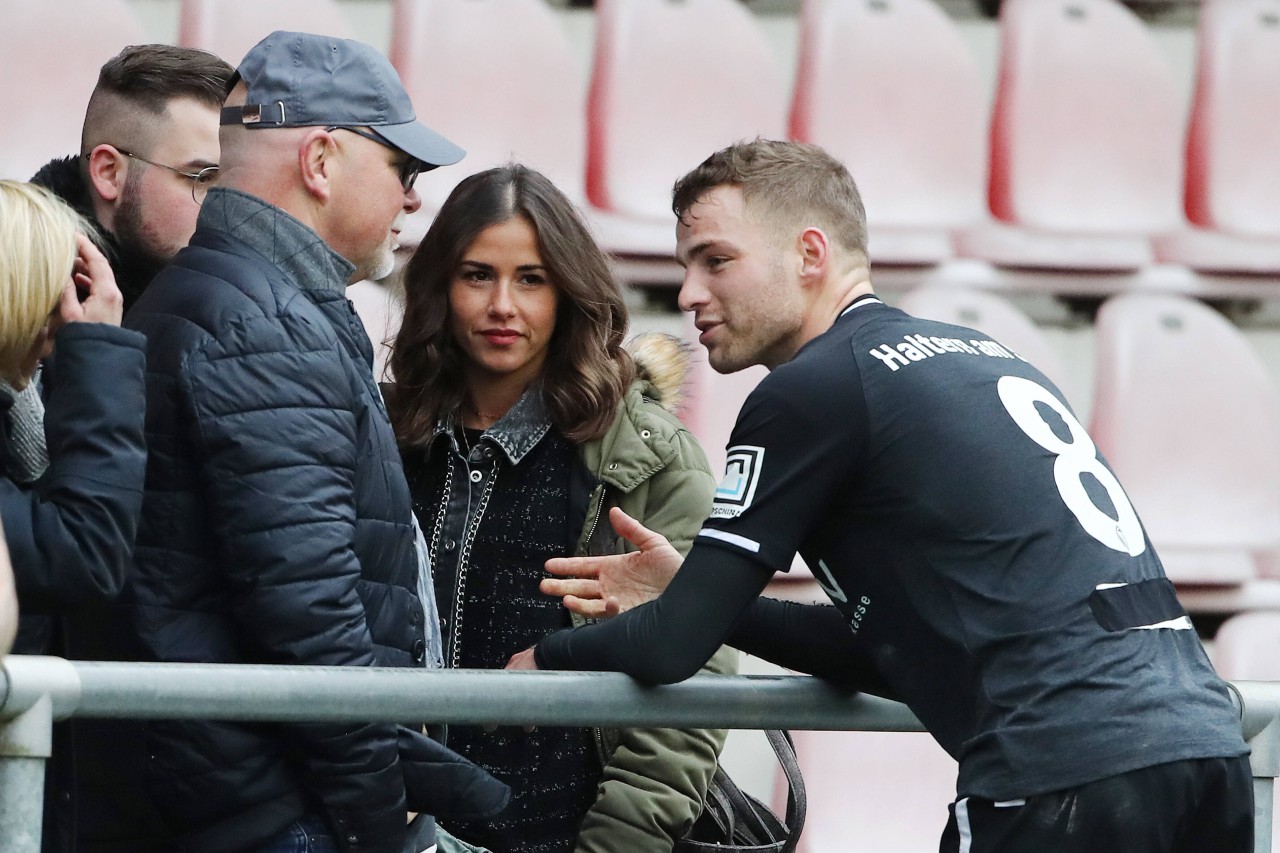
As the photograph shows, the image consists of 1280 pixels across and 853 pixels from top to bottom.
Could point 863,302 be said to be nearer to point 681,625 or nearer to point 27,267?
point 681,625

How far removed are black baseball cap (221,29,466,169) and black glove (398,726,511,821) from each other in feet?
2.00

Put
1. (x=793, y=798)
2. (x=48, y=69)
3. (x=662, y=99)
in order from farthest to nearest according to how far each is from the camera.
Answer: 1. (x=662, y=99)
2. (x=48, y=69)
3. (x=793, y=798)

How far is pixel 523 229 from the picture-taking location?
7.72 ft

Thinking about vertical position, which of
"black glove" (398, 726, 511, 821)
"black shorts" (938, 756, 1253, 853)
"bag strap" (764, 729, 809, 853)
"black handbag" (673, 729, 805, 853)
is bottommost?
"black handbag" (673, 729, 805, 853)

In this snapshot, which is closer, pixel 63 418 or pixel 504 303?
pixel 63 418

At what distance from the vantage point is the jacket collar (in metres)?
1.76

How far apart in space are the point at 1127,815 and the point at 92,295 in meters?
1.06

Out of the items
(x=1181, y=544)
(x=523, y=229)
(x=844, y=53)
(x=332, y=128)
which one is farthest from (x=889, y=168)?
(x=332, y=128)

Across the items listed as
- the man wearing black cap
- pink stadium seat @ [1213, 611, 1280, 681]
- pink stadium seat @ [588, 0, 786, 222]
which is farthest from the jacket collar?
pink stadium seat @ [1213, 611, 1280, 681]

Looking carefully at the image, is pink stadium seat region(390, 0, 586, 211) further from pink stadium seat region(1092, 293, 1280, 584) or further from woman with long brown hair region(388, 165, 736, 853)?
Result: woman with long brown hair region(388, 165, 736, 853)

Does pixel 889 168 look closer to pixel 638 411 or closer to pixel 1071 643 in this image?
pixel 638 411

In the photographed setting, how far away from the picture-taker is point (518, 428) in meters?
2.25

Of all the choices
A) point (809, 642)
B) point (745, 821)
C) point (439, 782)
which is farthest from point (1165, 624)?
point (745, 821)

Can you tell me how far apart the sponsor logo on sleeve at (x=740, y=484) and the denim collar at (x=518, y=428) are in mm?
592
